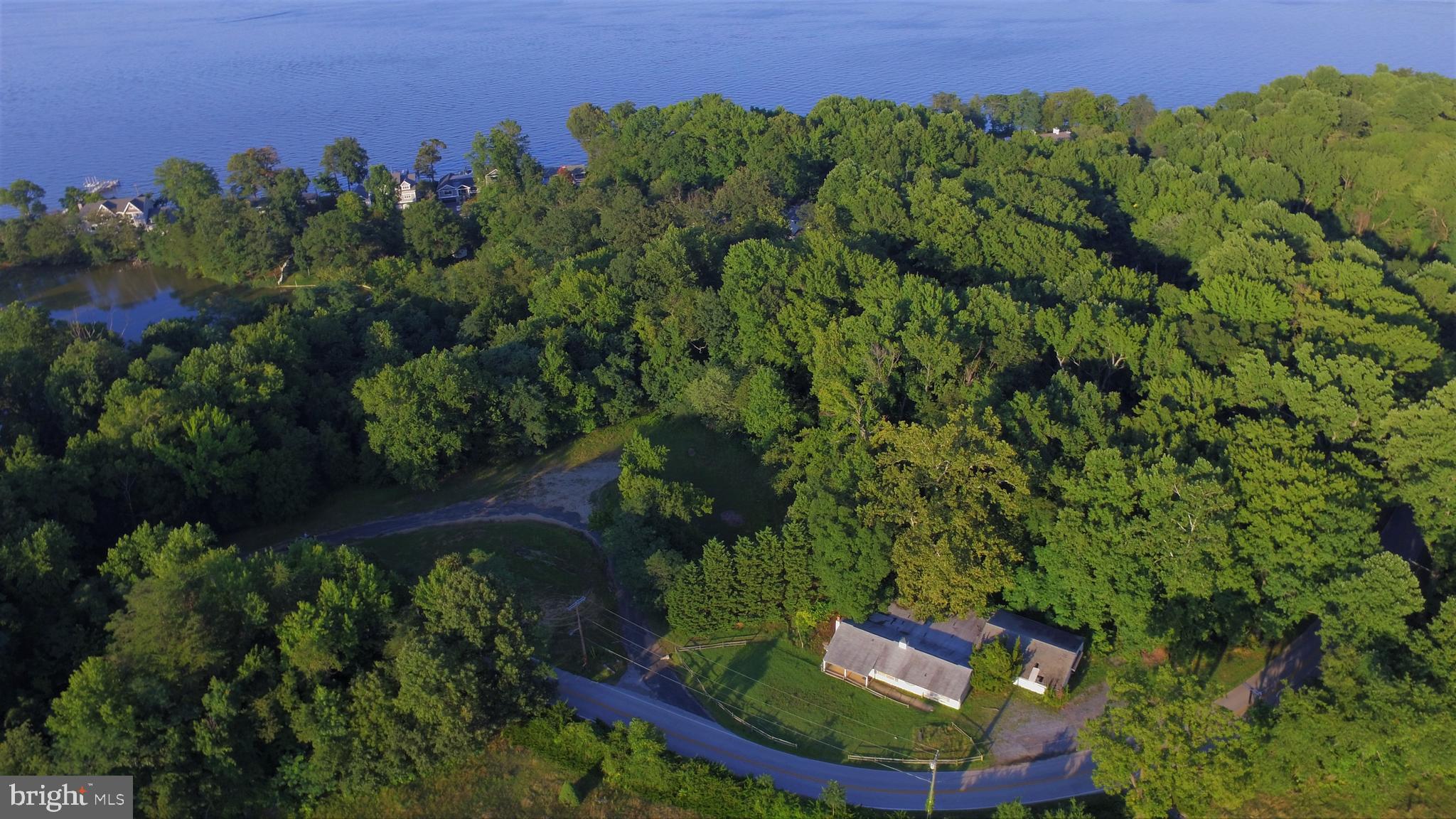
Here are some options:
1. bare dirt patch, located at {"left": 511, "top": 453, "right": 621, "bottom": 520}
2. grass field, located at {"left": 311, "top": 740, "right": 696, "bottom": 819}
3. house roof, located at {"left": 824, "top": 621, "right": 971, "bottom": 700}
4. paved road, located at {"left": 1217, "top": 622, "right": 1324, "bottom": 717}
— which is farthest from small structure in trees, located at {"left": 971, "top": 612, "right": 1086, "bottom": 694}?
bare dirt patch, located at {"left": 511, "top": 453, "right": 621, "bottom": 520}

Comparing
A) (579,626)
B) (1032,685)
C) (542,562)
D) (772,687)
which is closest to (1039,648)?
(1032,685)

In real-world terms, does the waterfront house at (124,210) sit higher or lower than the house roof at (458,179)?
lower

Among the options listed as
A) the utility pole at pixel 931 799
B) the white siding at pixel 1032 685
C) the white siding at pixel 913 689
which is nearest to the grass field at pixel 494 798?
the utility pole at pixel 931 799

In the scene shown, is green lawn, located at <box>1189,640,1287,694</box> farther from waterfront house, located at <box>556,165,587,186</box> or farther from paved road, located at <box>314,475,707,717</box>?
waterfront house, located at <box>556,165,587,186</box>

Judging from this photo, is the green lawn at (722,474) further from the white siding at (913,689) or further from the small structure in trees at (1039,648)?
the small structure in trees at (1039,648)

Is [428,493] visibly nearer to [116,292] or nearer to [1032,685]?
[1032,685]
